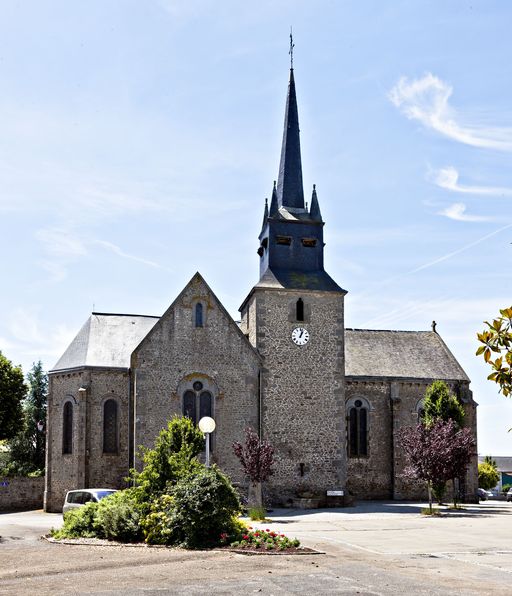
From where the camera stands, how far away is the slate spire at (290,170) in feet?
128

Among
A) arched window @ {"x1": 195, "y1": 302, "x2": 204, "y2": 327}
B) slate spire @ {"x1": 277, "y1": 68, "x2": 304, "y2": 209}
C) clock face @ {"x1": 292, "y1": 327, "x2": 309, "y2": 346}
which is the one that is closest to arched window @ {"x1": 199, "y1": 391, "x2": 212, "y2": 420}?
arched window @ {"x1": 195, "y1": 302, "x2": 204, "y2": 327}

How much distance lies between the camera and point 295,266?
1506 inches

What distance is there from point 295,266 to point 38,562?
24654 millimetres

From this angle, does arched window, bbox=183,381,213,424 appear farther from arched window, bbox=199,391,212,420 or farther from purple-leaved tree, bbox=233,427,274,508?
purple-leaved tree, bbox=233,427,274,508

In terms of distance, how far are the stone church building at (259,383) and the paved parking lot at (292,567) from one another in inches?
455

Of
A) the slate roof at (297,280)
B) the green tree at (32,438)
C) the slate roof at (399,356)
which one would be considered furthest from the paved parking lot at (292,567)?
the green tree at (32,438)

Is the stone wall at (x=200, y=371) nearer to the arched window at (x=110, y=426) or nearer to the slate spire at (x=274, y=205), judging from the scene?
the arched window at (x=110, y=426)

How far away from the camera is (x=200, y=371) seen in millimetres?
34719

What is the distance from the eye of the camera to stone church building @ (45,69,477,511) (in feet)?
113

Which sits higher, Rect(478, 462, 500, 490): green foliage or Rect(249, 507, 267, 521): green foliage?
Rect(249, 507, 267, 521): green foliage

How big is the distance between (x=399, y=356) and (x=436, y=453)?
9809 mm

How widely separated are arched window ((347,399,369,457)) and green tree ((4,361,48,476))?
2146cm

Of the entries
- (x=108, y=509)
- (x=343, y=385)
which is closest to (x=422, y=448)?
(x=343, y=385)

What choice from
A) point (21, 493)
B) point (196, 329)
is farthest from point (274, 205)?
point (21, 493)
